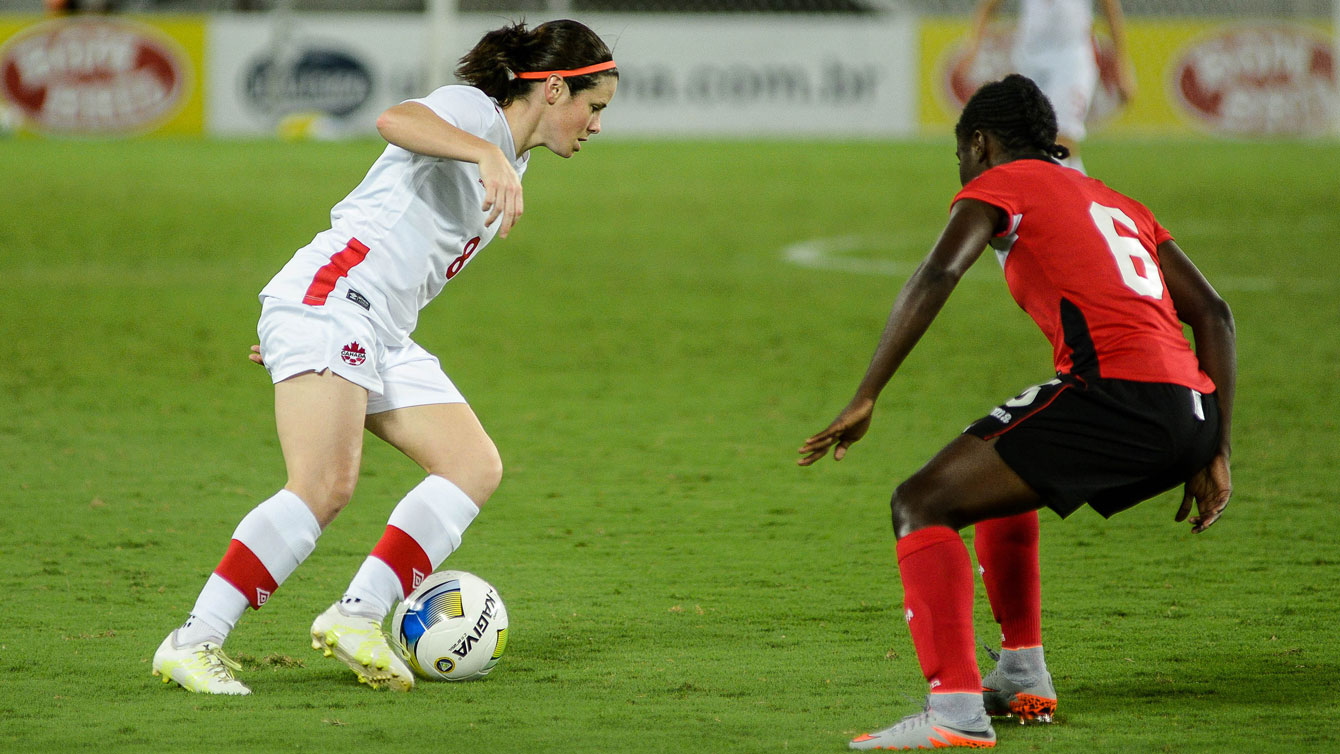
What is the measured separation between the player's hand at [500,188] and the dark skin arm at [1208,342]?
4.74 ft

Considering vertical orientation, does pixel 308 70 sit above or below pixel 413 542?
below

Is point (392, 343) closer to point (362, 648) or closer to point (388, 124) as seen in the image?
point (388, 124)

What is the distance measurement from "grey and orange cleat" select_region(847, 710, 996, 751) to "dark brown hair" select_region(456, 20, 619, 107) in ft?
5.60

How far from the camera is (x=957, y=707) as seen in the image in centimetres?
349

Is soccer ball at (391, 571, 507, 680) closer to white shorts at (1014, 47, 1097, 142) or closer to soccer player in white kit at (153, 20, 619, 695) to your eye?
soccer player in white kit at (153, 20, 619, 695)

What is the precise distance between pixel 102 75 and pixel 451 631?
18525 millimetres

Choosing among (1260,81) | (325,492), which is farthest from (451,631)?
(1260,81)

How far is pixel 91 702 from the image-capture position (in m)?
3.86

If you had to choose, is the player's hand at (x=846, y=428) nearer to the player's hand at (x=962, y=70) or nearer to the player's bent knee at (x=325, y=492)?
the player's bent knee at (x=325, y=492)

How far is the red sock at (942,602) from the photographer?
348 cm

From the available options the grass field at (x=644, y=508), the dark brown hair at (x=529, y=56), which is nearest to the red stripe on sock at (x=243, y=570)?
the grass field at (x=644, y=508)

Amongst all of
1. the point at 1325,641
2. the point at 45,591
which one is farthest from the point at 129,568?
the point at 1325,641

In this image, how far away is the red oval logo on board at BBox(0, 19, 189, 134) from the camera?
20.5 m

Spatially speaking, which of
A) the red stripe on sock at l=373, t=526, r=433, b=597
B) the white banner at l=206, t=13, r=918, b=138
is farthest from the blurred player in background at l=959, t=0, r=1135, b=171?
the white banner at l=206, t=13, r=918, b=138
